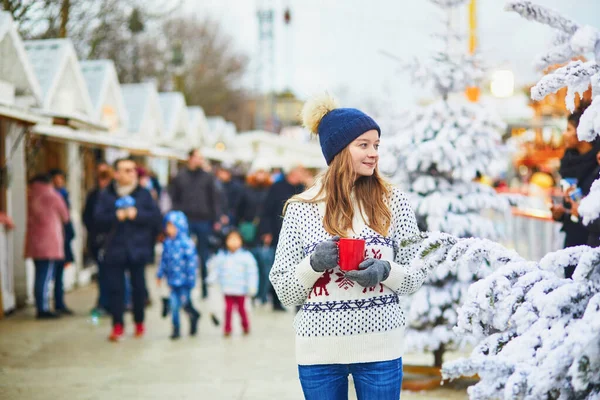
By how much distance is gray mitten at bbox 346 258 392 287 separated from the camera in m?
3.29

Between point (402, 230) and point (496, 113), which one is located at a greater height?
point (496, 113)

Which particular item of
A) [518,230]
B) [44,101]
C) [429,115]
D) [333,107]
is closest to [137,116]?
[44,101]

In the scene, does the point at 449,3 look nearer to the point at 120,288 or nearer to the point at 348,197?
the point at 348,197

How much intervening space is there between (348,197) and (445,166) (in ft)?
12.1

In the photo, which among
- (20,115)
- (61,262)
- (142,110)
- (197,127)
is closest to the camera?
(20,115)

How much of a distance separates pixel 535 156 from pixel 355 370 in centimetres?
3227

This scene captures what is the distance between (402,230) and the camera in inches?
145

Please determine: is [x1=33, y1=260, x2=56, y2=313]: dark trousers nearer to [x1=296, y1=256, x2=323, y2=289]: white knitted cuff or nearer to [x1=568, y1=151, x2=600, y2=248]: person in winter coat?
[x1=568, y1=151, x2=600, y2=248]: person in winter coat

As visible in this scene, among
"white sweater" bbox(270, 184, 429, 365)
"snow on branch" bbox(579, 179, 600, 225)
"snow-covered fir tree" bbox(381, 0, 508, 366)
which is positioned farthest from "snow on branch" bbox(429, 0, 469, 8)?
"snow on branch" bbox(579, 179, 600, 225)

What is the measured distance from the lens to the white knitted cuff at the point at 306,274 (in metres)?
3.45

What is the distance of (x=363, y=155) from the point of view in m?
3.63

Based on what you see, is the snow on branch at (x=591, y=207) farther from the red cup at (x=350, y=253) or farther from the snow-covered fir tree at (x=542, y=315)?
→ the red cup at (x=350, y=253)

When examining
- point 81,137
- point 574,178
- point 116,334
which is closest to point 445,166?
point 574,178

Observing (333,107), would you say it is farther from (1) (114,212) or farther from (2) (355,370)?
(1) (114,212)
